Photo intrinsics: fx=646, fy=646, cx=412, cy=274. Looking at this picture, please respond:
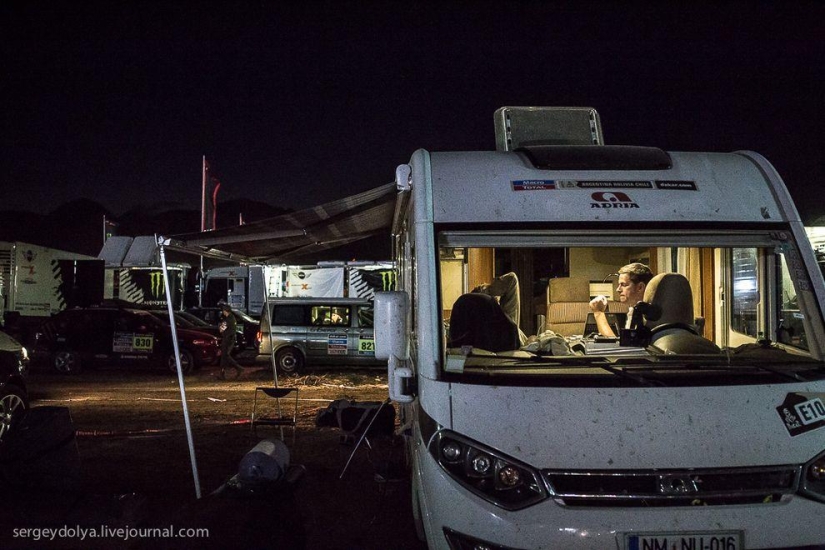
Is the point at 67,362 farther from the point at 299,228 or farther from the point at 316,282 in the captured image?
the point at 299,228

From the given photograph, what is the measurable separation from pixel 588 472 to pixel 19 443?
4.22 m

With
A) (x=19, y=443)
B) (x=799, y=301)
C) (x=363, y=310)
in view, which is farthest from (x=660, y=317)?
(x=363, y=310)

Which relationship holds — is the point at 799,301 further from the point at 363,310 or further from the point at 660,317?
the point at 363,310

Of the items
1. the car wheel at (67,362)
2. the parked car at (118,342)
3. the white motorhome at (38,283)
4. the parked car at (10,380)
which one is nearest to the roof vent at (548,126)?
the parked car at (10,380)

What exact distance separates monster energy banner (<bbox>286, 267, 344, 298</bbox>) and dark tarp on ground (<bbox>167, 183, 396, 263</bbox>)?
564 inches

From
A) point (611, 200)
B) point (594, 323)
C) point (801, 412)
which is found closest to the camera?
point (801, 412)

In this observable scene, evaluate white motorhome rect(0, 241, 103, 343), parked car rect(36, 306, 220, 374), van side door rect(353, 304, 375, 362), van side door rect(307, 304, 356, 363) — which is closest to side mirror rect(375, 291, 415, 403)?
van side door rect(353, 304, 375, 362)

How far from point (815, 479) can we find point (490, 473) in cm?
153

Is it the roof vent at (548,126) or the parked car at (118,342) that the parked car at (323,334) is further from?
the roof vent at (548,126)

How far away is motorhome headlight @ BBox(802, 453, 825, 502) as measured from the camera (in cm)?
298

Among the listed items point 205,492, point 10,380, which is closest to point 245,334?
point 10,380

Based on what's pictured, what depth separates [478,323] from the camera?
4.18 metres

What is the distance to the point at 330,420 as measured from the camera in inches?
288

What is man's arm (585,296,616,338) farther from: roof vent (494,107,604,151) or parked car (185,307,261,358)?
parked car (185,307,261,358)
